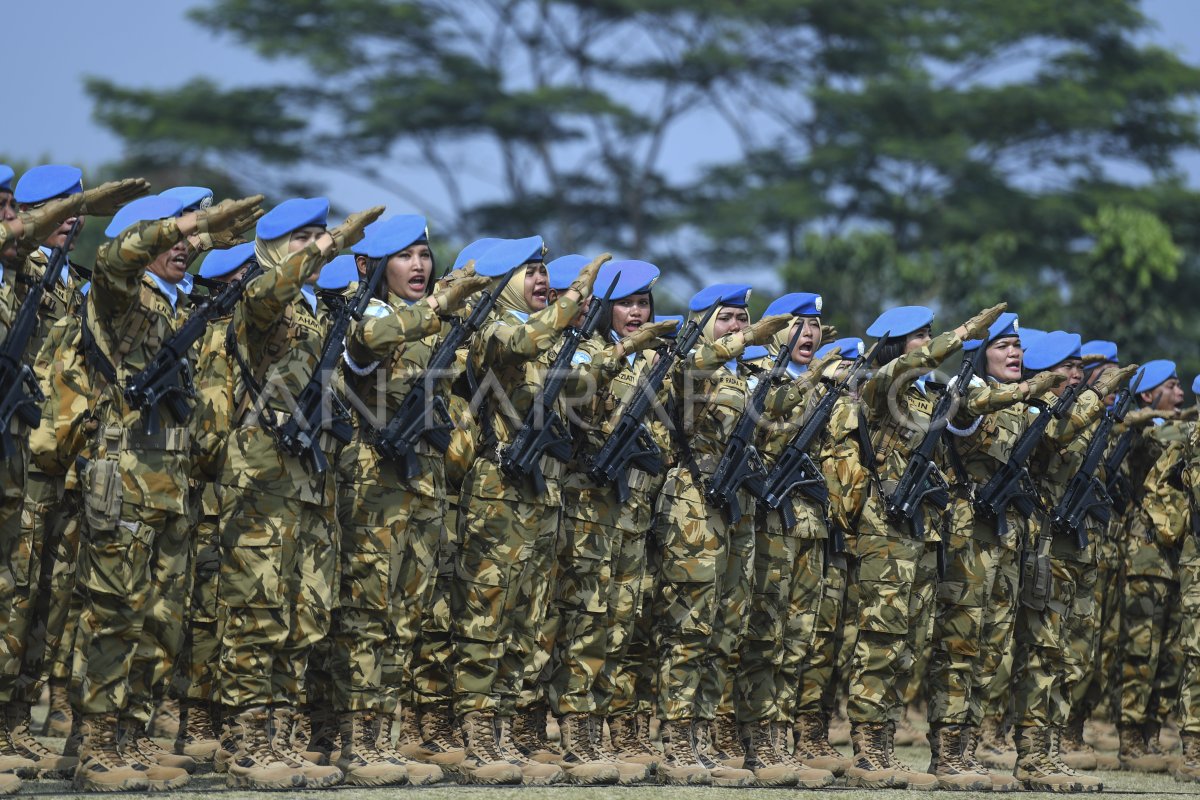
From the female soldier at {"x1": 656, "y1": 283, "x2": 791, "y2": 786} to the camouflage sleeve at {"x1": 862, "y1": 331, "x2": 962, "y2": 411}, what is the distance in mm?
691

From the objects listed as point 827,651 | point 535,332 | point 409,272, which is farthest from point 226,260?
point 827,651

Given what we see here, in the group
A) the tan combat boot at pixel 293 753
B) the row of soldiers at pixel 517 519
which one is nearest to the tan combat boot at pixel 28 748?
the row of soldiers at pixel 517 519

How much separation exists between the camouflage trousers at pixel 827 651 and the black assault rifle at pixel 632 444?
141 centimetres

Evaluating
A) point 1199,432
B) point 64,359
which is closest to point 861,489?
point 1199,432

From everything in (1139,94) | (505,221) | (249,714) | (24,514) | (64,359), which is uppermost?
(1139,94)

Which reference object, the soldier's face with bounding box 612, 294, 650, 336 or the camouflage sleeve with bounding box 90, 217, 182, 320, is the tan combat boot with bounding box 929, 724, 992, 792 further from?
the camouflage sleeve with bounding box 90, 217, 182, 320

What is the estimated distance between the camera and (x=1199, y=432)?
1084 cm

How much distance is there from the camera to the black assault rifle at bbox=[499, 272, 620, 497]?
8.33 meters

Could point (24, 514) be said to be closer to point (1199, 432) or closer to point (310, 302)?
point (310, 302)

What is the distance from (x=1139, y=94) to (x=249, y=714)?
25342 mm

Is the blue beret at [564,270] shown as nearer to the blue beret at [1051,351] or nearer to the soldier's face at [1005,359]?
the soldier's face at [1005,359]

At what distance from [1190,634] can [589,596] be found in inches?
153

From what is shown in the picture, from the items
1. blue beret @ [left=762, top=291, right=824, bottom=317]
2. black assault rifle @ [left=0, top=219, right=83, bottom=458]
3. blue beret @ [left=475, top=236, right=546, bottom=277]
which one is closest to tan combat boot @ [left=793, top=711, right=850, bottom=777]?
blue beret @ [left=762, top=291, right=824, bottom=317]

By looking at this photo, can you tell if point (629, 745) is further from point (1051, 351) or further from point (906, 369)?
point (1051, 351)
